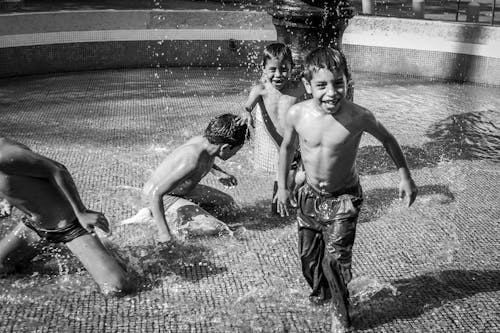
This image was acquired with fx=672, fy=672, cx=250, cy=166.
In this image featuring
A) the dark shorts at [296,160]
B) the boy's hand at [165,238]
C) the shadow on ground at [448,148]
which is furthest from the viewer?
the shadow on ground at [448,148]

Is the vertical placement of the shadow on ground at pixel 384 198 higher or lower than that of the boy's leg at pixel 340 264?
lower

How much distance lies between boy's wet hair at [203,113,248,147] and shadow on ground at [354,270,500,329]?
4.69 ft

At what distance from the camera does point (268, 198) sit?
565 centimetres

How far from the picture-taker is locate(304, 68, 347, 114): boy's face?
3533 millimetres

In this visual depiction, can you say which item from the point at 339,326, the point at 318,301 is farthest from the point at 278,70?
the point at 339,326

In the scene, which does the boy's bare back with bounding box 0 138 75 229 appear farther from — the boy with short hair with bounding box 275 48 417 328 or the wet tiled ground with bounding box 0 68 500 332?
the boy with short hair with bounding box 275 48 417 328

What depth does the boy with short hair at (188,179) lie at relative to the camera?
4.50 meters

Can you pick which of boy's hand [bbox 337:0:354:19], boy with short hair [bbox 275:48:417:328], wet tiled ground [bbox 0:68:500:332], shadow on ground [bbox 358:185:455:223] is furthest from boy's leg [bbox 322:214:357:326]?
boy's hand [bbox 337:0:354:19]

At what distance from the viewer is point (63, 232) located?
3.97 meters

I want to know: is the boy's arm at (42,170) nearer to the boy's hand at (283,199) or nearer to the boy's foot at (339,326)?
the boy's hand at (283,199)

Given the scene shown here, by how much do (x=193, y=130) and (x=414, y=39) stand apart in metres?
4.53

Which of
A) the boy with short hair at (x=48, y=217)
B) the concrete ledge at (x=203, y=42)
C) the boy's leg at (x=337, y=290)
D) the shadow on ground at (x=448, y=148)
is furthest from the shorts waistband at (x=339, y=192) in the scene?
the concrete ledge at (x=203, y=42)

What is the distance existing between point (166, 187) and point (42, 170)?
98 cm

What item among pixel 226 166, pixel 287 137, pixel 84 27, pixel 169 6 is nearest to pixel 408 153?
pixel 226 166
